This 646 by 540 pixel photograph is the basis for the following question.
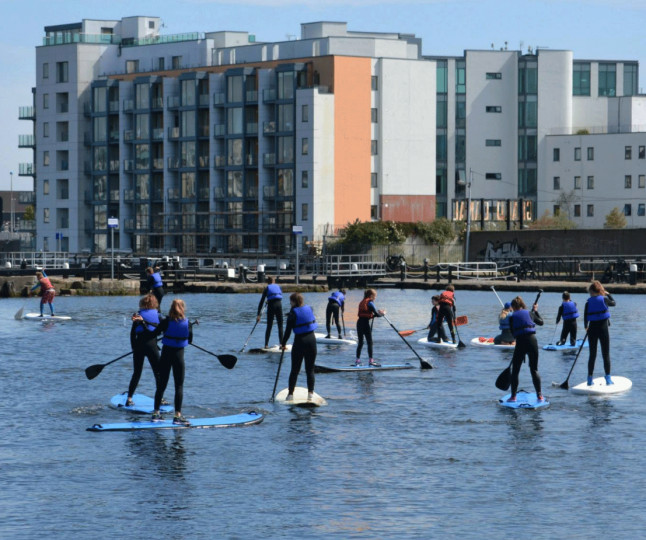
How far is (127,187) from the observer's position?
120625 mm

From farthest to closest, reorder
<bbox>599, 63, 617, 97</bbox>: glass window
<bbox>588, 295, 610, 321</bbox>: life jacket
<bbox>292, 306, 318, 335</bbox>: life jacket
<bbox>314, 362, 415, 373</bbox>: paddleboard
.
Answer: <bbox>599, 63, 617, 97</bbox>: glass window
<bbox>314, 362, 415, 373</bbox>: paddleboard
<bbox>588, 295, 610, 321</bbox>: life jacket
<bbox>292, 306, 318, 335</bbox>: life jacket

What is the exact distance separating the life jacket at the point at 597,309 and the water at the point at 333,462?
1.78 metres

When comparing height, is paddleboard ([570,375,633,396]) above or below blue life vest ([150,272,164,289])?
below

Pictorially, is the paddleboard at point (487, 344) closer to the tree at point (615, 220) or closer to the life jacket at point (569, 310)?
the life jacket at point (569, 310)

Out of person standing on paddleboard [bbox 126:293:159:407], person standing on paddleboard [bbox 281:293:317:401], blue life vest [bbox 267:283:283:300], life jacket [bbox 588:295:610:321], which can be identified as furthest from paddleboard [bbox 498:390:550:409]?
blue life vest [bbox 267:283:283:300]

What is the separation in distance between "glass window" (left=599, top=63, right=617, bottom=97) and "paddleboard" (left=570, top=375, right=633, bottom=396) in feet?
354

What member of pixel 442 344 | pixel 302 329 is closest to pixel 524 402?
pixel 302 329

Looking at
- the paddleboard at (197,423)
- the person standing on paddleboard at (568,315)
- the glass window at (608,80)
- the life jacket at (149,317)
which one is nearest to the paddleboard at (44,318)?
the person standing on paddleboard at (568,315)

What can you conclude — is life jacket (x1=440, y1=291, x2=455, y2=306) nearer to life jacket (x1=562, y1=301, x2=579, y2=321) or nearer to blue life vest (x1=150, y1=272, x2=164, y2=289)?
life jacket (x1=562, y1=301, x2=579, y2=321)

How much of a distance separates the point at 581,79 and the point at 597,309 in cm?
10859

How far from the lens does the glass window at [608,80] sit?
132m

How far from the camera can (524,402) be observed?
25328 mm

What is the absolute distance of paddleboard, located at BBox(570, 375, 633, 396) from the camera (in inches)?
1082

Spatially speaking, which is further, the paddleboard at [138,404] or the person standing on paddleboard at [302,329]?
the paddleboard at [138,404]
